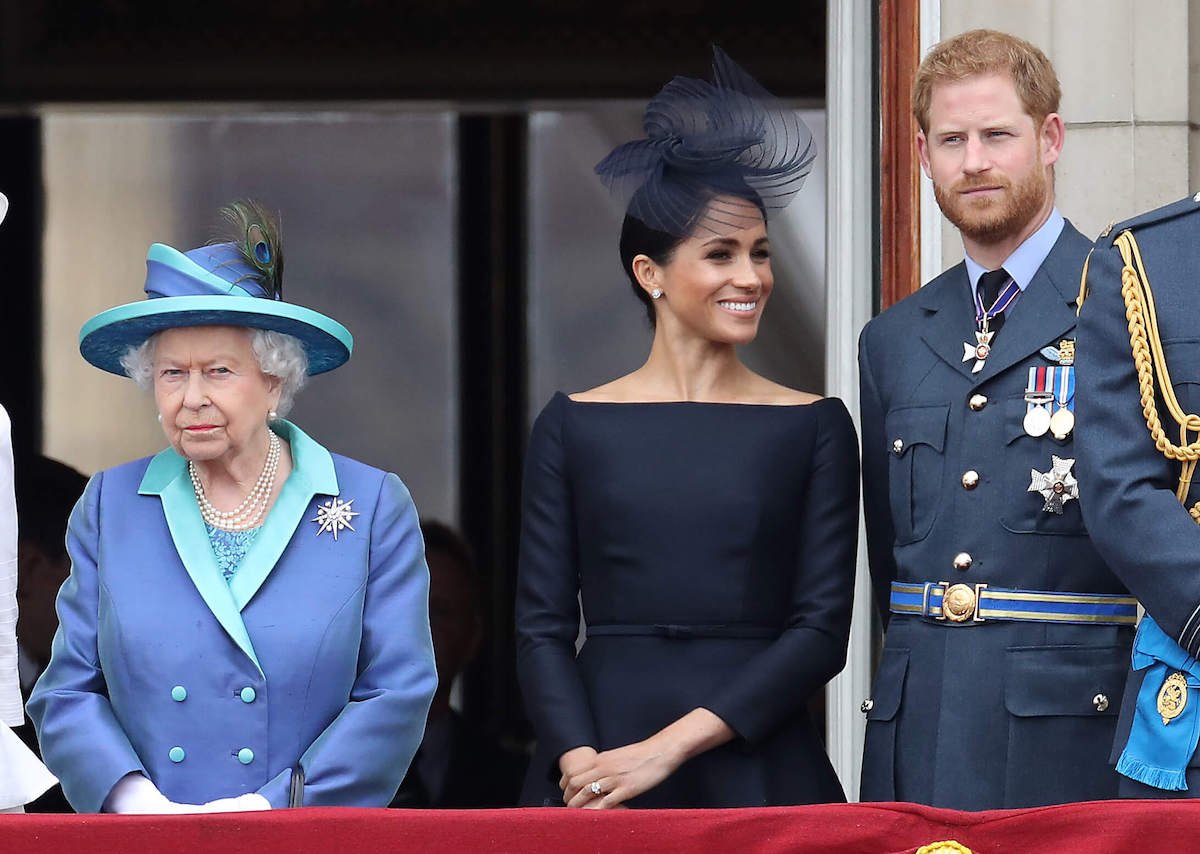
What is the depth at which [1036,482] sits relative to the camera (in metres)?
3.17

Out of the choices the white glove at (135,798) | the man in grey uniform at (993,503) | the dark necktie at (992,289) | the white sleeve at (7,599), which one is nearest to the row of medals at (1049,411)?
the man in grey uniform at (993,503)

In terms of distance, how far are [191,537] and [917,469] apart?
1.11 m

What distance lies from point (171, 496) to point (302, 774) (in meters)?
0.47

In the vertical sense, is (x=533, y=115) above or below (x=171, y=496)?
above

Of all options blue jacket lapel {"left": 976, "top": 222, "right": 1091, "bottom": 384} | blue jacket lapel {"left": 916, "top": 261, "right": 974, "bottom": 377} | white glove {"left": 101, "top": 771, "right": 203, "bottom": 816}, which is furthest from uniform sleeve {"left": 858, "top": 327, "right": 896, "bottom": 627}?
white glove {"left": 101, "top": 771, "right": 203, "bottom": 816}

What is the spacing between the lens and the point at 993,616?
317 cm

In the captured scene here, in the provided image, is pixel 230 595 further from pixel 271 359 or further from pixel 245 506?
pixel 271 359

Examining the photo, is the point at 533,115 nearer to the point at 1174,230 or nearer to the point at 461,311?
the point at 461,311

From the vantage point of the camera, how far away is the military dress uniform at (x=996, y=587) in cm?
314

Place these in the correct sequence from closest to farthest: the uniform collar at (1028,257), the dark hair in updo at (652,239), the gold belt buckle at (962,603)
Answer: the gold belt buckle at (962,603) → the uniform collar at (1028,257) → the dark hair in updo at (652,239)

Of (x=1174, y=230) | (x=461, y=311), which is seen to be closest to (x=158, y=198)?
(x=461, y=311)

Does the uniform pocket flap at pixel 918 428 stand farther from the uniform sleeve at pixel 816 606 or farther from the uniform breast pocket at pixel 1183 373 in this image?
the uniform breast pocket at pixel 1183 373

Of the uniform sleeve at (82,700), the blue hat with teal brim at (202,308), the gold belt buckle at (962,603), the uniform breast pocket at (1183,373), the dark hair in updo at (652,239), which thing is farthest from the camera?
the dark hair in updo at (652,239)

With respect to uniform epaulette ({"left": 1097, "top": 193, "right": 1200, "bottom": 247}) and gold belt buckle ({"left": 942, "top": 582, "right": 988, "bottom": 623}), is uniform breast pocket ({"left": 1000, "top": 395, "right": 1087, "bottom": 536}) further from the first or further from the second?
→ uniform epaulette ({"left": 1097, "top": 193, "right": 1200, "bottom": 247})
